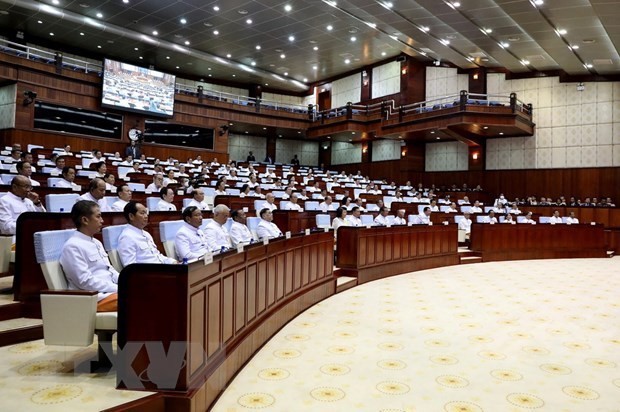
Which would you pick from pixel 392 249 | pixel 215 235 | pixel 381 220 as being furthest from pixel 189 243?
pixel 381 220

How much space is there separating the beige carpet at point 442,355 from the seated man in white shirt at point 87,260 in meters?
0.90

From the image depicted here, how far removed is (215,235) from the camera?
4258 millimetres

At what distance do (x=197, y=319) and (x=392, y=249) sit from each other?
193 inches

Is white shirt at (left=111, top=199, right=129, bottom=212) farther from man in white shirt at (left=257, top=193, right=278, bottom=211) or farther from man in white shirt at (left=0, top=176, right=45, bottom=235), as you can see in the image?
man in white shirt at (left=257, top=193, right=278, bottom=211)

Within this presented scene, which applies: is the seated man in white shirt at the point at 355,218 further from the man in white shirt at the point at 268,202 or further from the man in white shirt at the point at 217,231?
the man in white shirt at the point at 217,231

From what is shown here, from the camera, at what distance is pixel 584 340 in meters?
3.66

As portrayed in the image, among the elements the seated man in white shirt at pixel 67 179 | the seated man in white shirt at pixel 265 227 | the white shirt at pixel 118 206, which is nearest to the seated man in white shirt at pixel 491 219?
the seated man in white shirt at pixel 265 227

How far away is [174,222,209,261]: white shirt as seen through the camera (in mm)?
3656

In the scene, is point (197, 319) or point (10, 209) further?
point (10, 209)

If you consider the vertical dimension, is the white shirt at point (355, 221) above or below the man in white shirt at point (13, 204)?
below

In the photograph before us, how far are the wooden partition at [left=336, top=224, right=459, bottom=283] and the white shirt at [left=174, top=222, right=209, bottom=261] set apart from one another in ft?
8.88

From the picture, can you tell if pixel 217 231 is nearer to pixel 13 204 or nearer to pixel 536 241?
pixel 13 204

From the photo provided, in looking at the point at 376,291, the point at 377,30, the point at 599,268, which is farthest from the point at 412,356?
the point at 377,30

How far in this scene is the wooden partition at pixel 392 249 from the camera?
6070mm
